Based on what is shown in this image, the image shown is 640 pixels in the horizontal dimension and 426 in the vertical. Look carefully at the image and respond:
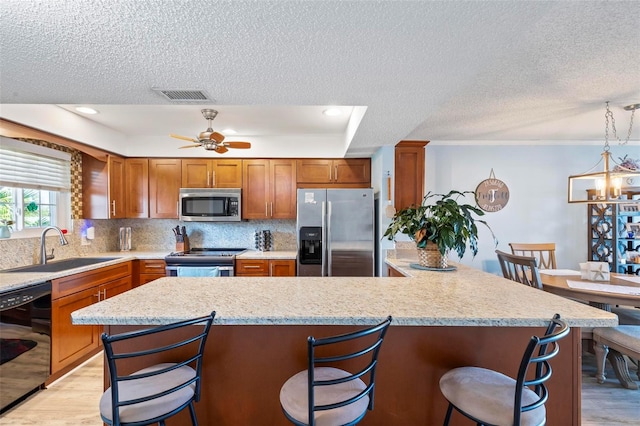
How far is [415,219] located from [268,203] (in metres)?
2.11

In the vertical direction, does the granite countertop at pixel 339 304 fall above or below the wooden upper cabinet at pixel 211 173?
below

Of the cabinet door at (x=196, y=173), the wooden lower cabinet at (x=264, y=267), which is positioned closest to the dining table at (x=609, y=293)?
the wooden lower cabinet at (x=264, y=267)

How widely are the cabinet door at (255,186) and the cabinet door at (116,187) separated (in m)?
1.54

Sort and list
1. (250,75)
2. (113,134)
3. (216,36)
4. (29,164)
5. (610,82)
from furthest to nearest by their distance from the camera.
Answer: (113,134)
(29,164)
(610,82)
(250,75)
(216,36)

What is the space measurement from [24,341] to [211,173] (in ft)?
7.65

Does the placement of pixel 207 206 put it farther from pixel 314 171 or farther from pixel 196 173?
pixel 314 171

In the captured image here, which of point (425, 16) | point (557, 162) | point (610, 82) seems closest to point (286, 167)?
point (425, 16)

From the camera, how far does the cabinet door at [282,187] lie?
3678mm

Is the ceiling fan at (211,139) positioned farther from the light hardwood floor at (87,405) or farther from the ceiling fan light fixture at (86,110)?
the light hardwood floor at (87,405)

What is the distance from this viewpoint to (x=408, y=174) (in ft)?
10.7

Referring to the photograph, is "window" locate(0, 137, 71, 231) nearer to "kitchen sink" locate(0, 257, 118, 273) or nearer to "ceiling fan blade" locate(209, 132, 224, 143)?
"kitchen sink" locate(0, 257, 118, 273)

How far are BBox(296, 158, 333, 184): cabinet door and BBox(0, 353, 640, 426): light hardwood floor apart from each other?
9.23 feet

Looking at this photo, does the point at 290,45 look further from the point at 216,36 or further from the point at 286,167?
the point at 286,167

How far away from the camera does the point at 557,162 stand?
12.4ft
